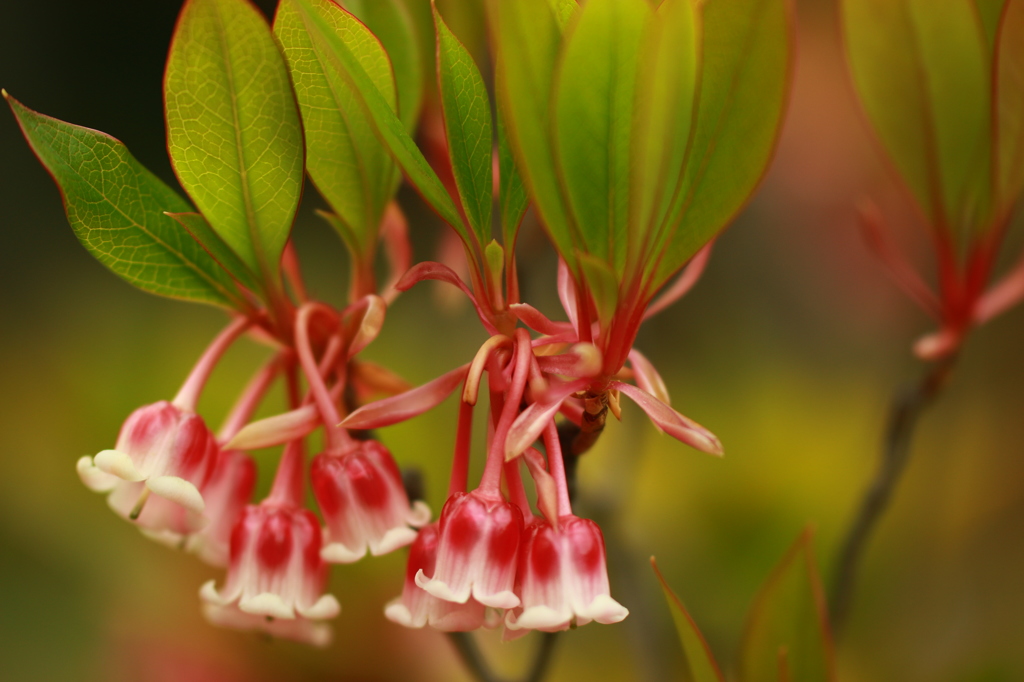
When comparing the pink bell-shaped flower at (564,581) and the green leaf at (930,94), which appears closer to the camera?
the pink bell-shaped flower at (564,581)

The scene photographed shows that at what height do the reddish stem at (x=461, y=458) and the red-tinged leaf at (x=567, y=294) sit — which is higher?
the red-tinged leaf at (x=567, y=294)

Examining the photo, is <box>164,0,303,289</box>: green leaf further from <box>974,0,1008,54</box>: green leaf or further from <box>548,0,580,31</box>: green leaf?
<box>974,0,1008,54</box>: green leaf

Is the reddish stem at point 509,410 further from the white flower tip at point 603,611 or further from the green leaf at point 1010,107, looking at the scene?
Result: the green leaf at point 1010,107

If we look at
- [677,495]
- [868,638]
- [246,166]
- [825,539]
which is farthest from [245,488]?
[868,638]

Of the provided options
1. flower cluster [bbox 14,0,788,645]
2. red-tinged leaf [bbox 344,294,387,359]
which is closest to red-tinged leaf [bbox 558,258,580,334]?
flower cluster [bbox 14,0,788,645]

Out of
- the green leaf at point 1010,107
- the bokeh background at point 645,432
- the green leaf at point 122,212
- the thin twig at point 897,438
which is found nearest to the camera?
the green leaf at point 122,212

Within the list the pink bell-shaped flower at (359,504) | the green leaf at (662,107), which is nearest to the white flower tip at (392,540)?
the pink bell-shaped flower at (359,504)

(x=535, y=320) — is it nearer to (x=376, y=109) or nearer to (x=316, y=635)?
(x=376, y=109)
